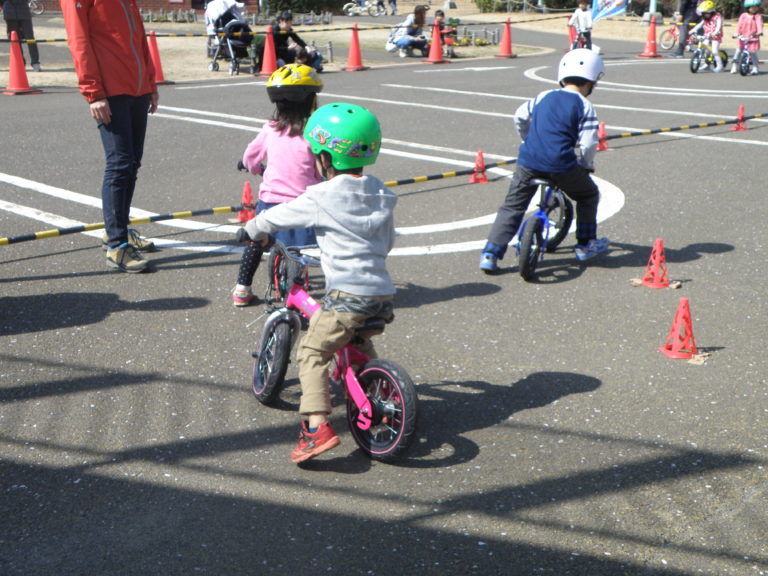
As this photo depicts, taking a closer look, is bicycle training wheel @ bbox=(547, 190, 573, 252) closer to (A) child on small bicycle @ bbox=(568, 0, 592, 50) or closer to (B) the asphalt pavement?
(B) the asphalt pavement

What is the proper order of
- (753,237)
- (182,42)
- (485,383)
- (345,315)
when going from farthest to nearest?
1. (182,42)
2. (753,237)
3. (485,383)
4. (345,315)

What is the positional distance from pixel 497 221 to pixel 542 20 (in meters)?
38.6

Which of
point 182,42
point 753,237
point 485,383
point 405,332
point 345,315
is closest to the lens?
point 345,315

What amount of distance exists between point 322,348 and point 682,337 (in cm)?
226

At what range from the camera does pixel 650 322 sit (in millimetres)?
5777

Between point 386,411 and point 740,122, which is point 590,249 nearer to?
point 386,411

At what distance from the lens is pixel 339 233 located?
4043mm

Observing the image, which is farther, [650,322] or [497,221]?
[497,221]

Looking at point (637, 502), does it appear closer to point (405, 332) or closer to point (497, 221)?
point (405, 332)

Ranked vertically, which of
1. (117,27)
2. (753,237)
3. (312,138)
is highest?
(117,27)

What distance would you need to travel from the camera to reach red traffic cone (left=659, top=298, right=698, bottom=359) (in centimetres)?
516

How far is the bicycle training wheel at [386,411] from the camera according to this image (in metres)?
3.89

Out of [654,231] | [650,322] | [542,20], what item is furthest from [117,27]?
[542,20]

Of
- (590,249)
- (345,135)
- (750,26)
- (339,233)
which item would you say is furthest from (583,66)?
(750,26)
